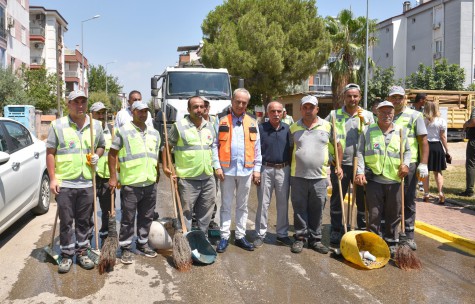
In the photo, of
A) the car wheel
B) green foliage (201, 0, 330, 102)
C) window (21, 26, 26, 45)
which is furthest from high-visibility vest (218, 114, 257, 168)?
window (21, 26, 26, 45)

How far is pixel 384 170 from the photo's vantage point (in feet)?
17.3

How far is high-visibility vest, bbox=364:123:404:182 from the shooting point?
17.3 feet

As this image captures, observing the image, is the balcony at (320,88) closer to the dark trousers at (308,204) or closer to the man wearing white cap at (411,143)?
the man wearing white cap at (411,143)

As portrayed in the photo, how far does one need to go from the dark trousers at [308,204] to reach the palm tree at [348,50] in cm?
2272

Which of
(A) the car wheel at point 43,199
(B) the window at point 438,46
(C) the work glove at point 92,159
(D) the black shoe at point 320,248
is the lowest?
(D) the black shoe at point 320,248

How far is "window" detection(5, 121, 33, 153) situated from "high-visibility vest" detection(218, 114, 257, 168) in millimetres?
2790

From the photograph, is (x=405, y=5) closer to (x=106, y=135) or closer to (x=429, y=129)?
(x=429, y=129)

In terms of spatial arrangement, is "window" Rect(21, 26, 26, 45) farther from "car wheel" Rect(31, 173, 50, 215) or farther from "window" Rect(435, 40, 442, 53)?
"window" Rect(435, 40, 442, 53)

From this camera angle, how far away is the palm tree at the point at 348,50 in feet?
91.2

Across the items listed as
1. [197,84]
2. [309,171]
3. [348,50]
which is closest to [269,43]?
[348,50]

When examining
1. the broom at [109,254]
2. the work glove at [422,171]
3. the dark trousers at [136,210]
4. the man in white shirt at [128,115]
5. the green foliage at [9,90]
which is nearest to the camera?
the broom at [109,254]

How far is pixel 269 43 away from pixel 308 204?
23230 millimetres

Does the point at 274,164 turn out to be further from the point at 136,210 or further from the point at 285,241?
the point at 136,210

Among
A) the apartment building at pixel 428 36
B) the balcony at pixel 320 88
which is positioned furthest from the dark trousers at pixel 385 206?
the balcony at pixel 320 88
